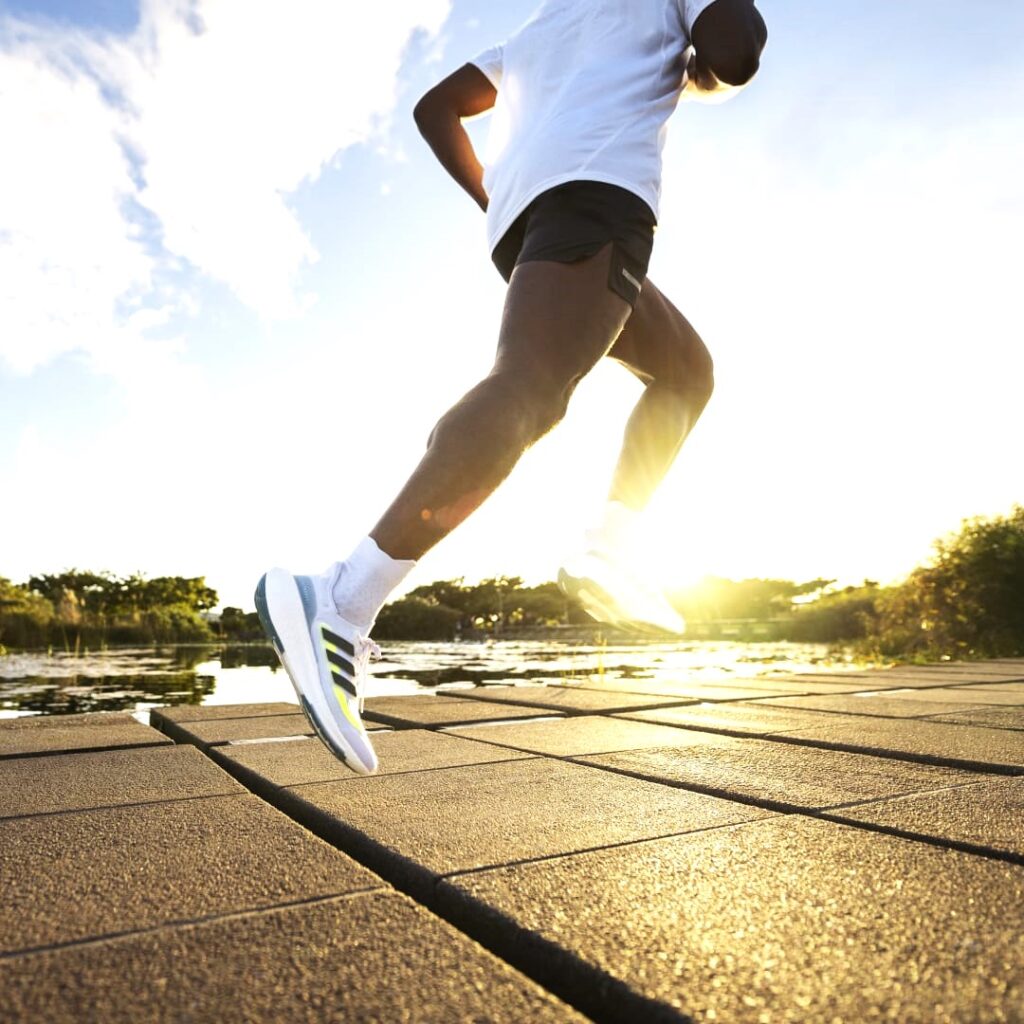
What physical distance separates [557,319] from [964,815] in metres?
1.09

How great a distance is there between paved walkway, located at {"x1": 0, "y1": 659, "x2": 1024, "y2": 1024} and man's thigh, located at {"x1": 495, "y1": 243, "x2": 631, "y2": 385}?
0.80m

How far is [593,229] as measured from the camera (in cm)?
169

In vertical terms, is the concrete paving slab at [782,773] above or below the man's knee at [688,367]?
below

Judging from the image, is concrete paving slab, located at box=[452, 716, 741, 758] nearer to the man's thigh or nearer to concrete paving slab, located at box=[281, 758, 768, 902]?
concrete paving slab, located at box=[281, 758, 768, 902]

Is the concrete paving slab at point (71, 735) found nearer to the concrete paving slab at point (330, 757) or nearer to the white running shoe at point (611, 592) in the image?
the concrete paving slab at point (330, 757)

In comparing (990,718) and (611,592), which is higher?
(611,592)

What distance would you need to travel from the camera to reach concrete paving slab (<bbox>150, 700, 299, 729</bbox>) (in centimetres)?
267

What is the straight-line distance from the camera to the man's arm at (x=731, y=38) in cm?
173

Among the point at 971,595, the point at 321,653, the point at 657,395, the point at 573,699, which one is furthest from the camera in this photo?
the point at 971,595

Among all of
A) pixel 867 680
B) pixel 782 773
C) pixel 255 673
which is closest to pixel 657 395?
pixel 782 773

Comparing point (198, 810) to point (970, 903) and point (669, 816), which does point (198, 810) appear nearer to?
point (669, 816)

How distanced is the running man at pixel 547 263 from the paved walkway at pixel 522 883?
329mm

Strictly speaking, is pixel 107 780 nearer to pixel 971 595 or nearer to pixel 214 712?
pixel 214 712

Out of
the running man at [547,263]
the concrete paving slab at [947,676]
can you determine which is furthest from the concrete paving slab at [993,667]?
the running man at [547,263]
